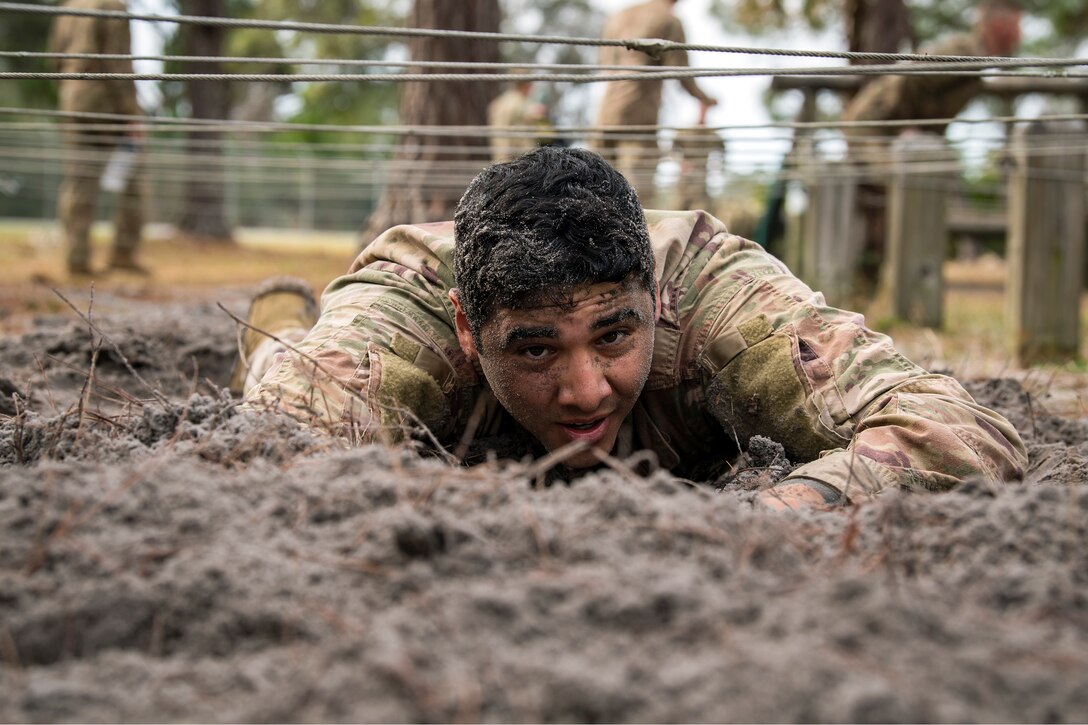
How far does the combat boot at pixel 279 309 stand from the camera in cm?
408

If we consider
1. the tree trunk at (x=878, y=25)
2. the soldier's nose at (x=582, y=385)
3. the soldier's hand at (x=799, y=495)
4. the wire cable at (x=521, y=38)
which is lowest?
the soldier's hand at (x=799, y=495)

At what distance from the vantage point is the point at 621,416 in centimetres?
248

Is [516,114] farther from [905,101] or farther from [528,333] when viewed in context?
[528,333]

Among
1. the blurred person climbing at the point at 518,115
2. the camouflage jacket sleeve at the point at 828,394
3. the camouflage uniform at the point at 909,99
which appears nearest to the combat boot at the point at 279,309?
the camouflage jacket sleeve at the point at 828,394

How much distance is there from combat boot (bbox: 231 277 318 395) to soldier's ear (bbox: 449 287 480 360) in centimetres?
157

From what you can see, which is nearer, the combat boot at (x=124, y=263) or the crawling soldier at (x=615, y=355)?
the crawling soldier at (x=615, y=355)

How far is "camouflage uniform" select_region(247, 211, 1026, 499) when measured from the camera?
7.37ft

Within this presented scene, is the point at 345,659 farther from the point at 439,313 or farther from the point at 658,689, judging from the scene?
the point at 439,313

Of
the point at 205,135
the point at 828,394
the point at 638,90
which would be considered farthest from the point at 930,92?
the point at 205,135

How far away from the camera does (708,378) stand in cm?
265

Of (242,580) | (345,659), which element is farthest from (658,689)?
(242,580)

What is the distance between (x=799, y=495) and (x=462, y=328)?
0.91 metres

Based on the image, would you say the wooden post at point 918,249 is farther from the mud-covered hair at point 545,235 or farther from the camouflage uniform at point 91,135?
the camouflage uniform at point 91,135

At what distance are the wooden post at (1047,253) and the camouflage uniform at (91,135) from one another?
5.70m
